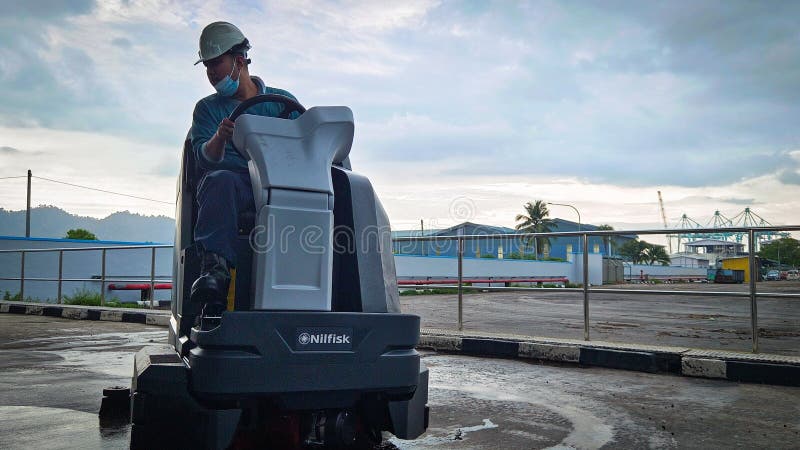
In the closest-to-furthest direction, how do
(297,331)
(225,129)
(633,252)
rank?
1. (297,331)
2. (225,129)
3. (633,252)

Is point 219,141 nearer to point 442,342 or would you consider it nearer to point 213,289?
point 213,289

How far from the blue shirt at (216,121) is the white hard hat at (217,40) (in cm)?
21

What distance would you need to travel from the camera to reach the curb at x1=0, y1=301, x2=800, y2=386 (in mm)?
5637

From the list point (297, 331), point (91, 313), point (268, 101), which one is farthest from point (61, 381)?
point (91, 313)

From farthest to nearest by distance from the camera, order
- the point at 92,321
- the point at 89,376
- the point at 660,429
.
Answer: the point at 92,321 → the point at 89,376 → the point at 660,429

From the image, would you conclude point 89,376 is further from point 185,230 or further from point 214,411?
point 214,411

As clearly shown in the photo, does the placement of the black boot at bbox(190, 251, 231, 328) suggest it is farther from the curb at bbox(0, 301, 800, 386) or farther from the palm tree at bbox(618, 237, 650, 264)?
the palm tree at bbox(618, 237, 650, 264)

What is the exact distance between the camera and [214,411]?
244 cm

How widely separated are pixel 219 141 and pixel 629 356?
478cm

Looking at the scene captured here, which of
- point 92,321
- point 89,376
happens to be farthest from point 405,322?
point 92,321

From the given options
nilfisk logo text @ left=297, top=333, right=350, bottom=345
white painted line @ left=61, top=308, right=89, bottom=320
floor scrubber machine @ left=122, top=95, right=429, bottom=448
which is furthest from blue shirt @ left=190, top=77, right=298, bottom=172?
white painted line @ left=61, top=308, right=89, bottom=320

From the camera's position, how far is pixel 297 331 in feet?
8.13

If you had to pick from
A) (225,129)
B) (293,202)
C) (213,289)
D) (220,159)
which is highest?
(225,129)

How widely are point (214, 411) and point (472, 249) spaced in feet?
22.3
